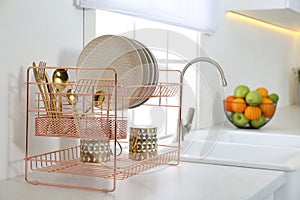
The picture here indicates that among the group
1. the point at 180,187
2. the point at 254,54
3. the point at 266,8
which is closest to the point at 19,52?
the point at 180,187

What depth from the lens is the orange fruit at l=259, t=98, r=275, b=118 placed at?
2395 mm

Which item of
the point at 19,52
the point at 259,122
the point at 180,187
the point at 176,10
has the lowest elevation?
the point at 180,187

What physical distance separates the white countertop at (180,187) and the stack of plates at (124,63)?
0.77 feet

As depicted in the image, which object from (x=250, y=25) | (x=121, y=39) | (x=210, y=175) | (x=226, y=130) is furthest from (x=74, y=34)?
(x=250, y=25)

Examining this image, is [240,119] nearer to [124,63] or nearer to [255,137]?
[255,137]

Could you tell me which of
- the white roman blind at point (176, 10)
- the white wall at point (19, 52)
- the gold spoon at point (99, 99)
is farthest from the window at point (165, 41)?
the gold spoon at point (99, 99)

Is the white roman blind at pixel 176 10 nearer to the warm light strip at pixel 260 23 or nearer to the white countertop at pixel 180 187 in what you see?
the warm light strip at pixel 260 23

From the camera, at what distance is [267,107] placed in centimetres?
240

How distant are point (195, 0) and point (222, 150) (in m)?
0.64

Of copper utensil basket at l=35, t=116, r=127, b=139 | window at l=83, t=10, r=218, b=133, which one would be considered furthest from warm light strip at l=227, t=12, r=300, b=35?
copper utensil basket at l=35, t=116, r=127, b=139

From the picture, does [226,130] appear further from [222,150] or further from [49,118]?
[49,118]

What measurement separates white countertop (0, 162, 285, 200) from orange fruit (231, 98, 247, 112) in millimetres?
862

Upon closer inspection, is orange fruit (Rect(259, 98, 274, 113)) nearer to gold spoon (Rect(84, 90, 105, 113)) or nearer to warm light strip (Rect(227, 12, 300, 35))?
warm light strip (Rect(227, 12, 300, 35))

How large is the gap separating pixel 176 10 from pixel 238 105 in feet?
2.02
